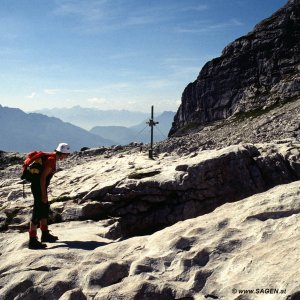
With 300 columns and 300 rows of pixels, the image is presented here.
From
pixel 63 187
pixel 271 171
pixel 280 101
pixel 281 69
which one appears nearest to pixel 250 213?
pixel 271 171

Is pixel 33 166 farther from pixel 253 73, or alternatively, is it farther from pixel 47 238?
pixel 253 73

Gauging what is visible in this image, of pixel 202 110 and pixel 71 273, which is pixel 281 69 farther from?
pixel 71 273

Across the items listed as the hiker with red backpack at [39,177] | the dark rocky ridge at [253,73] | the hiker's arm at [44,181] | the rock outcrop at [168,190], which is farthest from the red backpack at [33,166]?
the dark rocky ridge at [253,73]

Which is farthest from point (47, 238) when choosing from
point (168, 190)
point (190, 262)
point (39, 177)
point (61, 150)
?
point (168, 190)

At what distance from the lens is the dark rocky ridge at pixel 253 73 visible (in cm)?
13638

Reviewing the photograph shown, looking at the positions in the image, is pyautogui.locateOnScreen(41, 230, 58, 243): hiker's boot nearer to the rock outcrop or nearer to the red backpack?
the red backpack

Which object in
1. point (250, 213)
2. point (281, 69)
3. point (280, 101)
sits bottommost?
point (250, 213)

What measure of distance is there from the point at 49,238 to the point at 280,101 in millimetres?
117042

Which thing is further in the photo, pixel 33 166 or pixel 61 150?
Result: pixel 61 150

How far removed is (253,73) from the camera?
499 feet

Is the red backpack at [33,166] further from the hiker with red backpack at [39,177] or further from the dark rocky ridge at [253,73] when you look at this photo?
the dark rocky ridge at [253,73]

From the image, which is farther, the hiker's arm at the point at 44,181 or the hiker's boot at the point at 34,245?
the hiker's arm at the point at 44,181

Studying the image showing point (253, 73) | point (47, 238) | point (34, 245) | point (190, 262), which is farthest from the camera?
point (253, 73)

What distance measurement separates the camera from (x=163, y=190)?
20828 mm
